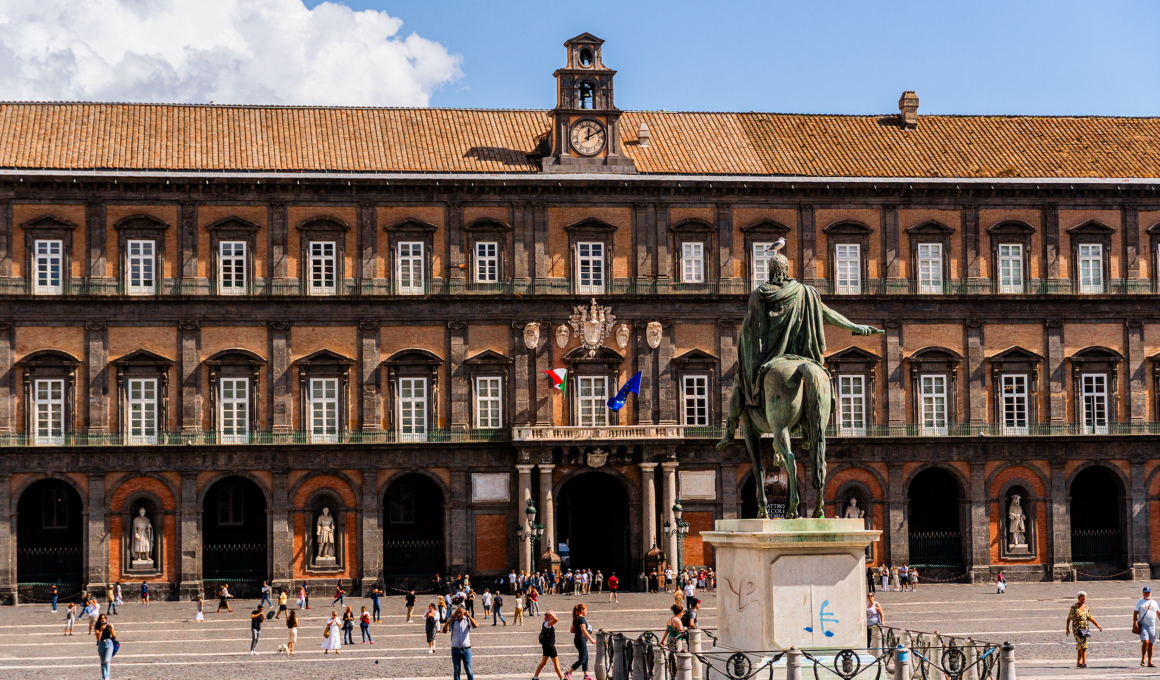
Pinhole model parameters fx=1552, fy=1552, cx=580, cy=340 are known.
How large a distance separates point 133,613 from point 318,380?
10432mm

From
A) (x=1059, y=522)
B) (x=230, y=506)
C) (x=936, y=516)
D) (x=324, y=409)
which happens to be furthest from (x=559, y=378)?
(x=1059, y=522)

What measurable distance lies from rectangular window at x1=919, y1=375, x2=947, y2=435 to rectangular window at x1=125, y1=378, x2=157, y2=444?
27446 millimetres

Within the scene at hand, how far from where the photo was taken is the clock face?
5606cm

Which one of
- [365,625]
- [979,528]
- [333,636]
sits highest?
[979,528]

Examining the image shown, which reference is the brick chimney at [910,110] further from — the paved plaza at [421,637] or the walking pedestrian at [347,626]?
the walking pedestrian at [347,626]

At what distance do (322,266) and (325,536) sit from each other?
9.44m

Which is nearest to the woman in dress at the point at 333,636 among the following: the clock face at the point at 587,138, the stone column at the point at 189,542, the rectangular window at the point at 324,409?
the stone column at the point at 189,542

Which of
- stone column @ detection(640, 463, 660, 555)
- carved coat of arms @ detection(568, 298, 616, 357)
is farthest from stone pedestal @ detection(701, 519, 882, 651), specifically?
carved coat of arms @ detection(568, 298, 616, 357)

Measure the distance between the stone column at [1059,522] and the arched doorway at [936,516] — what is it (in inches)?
131

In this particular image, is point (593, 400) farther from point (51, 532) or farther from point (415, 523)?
point (51, 532)

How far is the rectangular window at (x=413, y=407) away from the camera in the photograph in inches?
2153

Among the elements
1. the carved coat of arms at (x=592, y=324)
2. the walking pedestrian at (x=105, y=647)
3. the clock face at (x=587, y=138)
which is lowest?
the walking pedestrian at (x=105, y=647)

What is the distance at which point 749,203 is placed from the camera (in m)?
56.4

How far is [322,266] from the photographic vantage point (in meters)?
54.6
